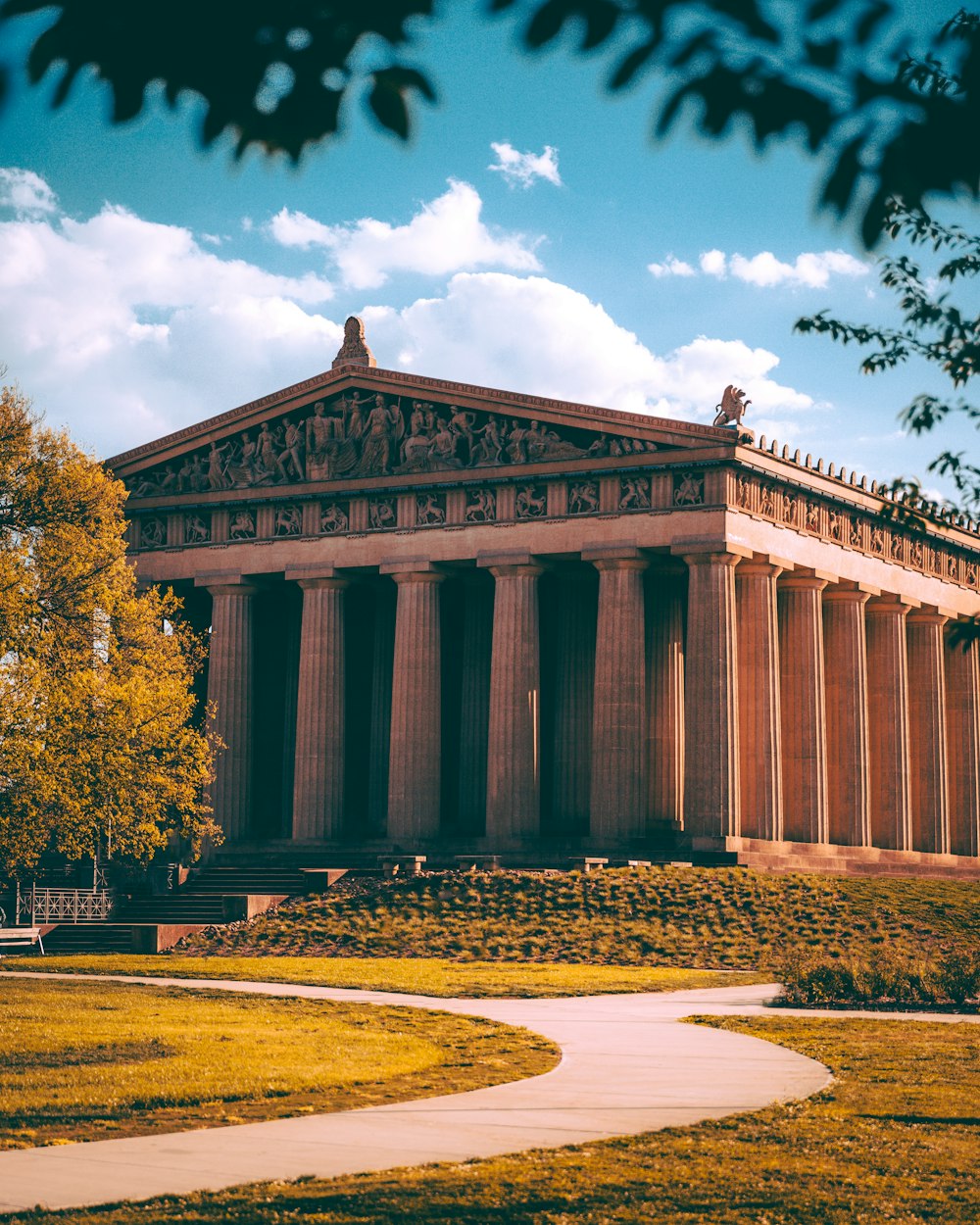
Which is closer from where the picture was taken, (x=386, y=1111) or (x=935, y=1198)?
(x=935, y=1198)

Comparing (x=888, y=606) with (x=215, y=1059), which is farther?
(x=888, y=606)

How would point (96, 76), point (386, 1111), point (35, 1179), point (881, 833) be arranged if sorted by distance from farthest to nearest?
point (881, 833) → point (386, 1111) → point (35, 1179) → point (96, 76)

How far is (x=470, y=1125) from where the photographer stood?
16969 millimetres

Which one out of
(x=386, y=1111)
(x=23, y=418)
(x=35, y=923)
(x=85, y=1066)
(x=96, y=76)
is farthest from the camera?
(x=35, y=923)

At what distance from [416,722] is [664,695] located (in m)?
10.2

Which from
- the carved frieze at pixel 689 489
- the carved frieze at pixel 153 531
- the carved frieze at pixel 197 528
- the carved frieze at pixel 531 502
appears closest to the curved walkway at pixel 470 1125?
the carved frieze at pixel 689 489

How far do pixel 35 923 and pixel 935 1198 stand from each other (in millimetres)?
48139

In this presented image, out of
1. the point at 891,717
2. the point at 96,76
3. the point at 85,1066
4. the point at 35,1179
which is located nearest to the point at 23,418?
the point at 85,1066

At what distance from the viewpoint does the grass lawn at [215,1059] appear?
59.9 feet

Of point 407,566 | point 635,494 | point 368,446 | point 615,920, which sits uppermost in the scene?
point 368,446

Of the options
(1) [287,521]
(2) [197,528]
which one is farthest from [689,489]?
(2) [197,528]

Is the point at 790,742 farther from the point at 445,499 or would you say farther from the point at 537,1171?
the point at 537,1171

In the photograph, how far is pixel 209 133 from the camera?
8469 millimetres

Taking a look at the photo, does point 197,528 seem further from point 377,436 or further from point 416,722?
point 416,722
